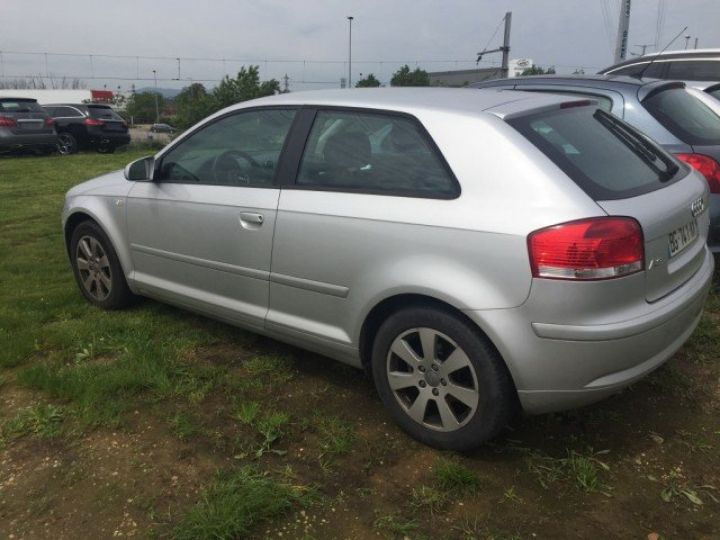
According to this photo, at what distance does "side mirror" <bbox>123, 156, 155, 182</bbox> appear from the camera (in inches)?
156

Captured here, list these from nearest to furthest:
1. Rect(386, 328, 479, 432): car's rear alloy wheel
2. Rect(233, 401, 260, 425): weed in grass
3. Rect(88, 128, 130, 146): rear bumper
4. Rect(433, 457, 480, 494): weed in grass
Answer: Rect(433, 457, 480, 494): weed in grass, Rect(386, 328, 479, 432): car's rear alloy wheel, Rect(233, 401, 260, 425): weed in grass, Rect(88, 128, 130, 146): rear bumper

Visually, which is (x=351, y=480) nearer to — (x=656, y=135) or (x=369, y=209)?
(x=369, y=209)

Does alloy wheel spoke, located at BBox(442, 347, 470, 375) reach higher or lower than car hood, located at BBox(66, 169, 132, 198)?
lower

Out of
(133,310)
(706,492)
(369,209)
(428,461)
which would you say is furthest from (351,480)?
(133,310)

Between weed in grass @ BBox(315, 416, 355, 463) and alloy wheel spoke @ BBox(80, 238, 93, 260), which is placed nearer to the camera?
weed in grass @ BBox(315, 416, 355, 463)

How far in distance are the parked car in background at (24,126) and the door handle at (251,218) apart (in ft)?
47.5

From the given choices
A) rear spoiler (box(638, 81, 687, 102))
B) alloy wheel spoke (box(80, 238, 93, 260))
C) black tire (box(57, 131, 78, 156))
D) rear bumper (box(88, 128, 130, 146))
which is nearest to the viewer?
rear spoiler (box(638, 81, 687, 102))

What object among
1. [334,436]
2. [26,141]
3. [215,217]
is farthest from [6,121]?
[334,436]

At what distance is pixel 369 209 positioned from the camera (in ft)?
9.39

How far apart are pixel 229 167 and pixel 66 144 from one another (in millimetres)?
15958

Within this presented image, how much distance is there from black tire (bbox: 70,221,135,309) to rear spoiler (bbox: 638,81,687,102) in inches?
146

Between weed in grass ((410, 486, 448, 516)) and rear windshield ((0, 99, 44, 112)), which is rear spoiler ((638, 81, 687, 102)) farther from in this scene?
rear windshield ((0, 99, 44, 112))

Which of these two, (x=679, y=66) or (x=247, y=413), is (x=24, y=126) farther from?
(x=247, y=413)

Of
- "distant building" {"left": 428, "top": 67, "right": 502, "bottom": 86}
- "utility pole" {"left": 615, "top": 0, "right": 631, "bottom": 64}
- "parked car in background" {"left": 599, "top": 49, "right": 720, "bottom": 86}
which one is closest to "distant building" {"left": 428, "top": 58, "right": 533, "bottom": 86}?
"distant building" {"left": 428, "top": 67, "right": 502, "bottom": 86}
